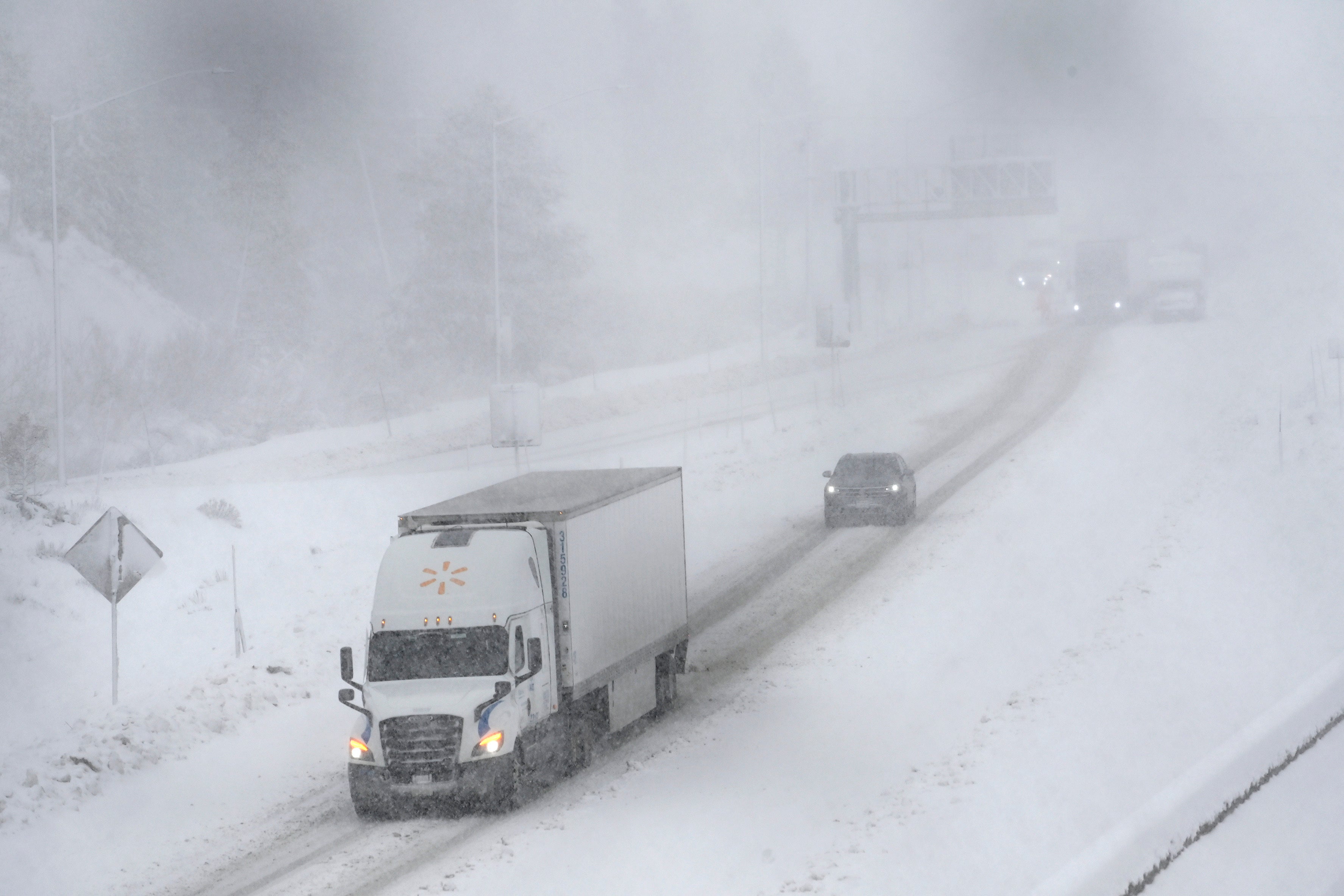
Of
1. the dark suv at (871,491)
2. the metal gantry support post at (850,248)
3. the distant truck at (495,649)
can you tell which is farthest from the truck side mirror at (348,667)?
the metal gantry support post at (850,248)

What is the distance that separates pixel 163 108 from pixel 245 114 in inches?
445

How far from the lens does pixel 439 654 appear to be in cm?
1506

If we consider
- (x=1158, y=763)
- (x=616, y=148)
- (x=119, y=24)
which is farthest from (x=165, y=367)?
(x=616, y=148)

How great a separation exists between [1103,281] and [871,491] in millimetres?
51521

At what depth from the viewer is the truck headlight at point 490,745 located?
14430mm

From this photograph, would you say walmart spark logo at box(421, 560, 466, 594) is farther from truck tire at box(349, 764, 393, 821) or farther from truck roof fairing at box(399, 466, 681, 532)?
truck tire at box(349, 764, 393, 821)

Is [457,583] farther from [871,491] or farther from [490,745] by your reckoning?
[871,491]

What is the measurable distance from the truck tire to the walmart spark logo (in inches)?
81.7

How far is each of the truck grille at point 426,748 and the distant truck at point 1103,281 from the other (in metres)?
69.5

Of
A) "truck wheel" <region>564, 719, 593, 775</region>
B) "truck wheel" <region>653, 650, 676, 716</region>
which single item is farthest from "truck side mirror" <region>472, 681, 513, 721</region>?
"truck wheel" <region>653, 650, 676, 716</region>

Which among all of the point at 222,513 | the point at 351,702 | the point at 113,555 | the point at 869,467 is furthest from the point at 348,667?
the point at 869,467

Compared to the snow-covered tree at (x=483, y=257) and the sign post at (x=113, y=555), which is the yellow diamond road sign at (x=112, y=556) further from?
the snow-covered tree at (x=483, y=257)

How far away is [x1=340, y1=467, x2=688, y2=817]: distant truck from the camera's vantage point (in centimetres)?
1443

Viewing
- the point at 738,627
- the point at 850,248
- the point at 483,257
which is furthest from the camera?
the point at 850,248
